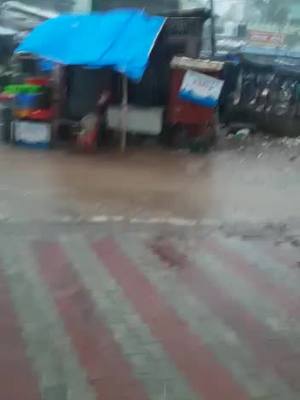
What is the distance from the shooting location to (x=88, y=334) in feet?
15.3

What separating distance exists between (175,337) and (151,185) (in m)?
5.01

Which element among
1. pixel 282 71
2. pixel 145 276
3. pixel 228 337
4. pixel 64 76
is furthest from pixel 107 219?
pixel 282 71

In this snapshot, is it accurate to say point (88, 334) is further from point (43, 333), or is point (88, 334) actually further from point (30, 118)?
point (30, 118)

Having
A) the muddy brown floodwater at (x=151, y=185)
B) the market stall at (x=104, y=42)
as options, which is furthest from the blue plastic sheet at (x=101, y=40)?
the muddy brown floodwater at (x=151, y=185)

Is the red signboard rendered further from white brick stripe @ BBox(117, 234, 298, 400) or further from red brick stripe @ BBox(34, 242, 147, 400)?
red brick stripe @ BBox(34, 242, 147, 400)

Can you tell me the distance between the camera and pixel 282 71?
48.6ft

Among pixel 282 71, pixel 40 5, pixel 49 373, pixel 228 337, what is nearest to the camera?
pixel 49 373

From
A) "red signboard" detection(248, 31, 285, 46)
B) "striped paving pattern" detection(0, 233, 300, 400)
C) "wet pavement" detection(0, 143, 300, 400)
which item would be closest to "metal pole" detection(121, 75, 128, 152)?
"wet pavement" detection(0, 143, 300, 400)

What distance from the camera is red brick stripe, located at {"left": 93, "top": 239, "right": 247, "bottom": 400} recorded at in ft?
13.2

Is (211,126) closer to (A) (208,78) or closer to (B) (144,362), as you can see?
(A) (208,78)

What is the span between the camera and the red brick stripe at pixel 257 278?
17.8ft

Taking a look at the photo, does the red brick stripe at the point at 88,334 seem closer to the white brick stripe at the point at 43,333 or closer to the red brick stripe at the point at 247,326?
the white brick stripe at the point at 43,333

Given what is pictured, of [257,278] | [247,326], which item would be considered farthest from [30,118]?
[247,326]

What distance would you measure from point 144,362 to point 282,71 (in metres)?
11.5
